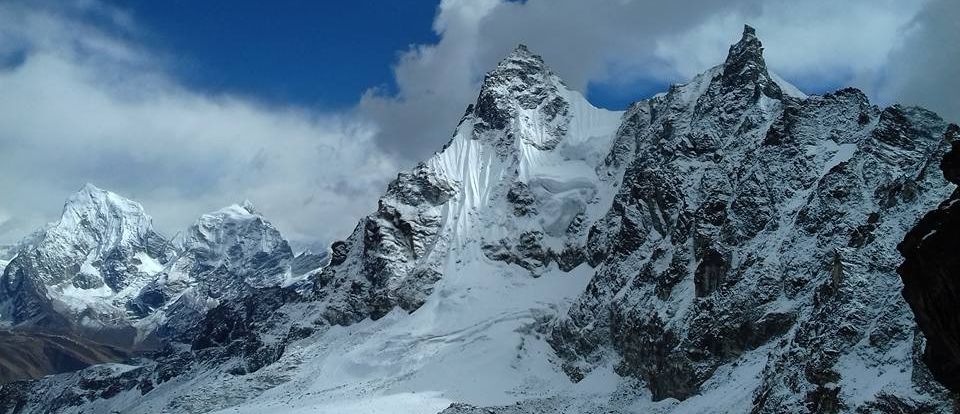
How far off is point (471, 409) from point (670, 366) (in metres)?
29.4

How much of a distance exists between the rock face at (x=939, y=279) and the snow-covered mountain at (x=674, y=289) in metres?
23.2

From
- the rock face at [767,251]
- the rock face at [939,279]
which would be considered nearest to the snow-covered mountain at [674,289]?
the rock face at [767,251]

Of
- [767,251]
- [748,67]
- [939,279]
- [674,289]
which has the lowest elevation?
[939,279]

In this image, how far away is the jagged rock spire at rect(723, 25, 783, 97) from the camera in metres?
155

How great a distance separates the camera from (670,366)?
110 m

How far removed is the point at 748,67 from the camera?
518 ft

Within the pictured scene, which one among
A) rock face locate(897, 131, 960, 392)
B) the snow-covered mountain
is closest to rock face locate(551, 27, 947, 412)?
the snow-covered mountain

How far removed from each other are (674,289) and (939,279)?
83.1 meters

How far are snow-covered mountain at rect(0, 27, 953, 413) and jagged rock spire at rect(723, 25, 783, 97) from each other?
15.4 inches

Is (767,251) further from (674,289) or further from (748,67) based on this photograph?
(748,67)

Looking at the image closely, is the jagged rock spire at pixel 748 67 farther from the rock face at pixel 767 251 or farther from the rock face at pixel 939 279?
the rock face at pixel 939 279

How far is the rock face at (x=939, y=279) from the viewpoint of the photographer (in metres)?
37.9

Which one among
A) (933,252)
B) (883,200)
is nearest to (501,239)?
(883,200)

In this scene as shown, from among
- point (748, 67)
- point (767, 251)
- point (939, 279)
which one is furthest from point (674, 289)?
point (939, 279)
